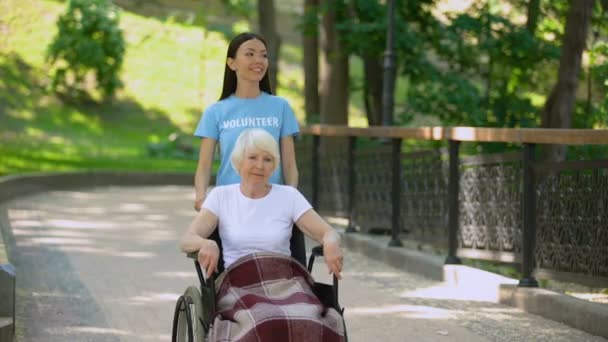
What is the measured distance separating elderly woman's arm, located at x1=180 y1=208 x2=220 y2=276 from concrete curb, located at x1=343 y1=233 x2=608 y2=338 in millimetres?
2957

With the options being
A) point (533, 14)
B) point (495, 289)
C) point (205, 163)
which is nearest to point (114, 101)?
point (533, 14)

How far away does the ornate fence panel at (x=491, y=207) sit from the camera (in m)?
9.48

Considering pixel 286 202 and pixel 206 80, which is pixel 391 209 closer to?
pixel 286 202

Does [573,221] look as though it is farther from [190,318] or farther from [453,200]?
[190,318]

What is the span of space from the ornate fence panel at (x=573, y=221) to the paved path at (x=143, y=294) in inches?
18.6

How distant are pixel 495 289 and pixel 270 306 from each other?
14.1 feet

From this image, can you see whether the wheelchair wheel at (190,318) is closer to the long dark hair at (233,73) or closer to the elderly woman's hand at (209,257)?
the elderly woman's hand at (209,257)

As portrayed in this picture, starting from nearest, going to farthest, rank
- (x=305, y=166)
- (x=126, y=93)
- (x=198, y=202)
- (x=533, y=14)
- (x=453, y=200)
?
(x=198, y=202) < (x=453, y=200) < (x=305, y=166) < (x=533, y=14) < (x=126, y=93)

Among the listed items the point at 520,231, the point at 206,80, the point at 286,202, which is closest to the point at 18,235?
the point at 520,231

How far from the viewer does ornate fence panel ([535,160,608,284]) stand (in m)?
8.23

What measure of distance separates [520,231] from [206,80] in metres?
25.7

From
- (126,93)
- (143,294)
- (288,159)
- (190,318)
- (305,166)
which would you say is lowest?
(143,294)

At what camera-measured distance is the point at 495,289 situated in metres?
9.05

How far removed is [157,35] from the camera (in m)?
36.5
